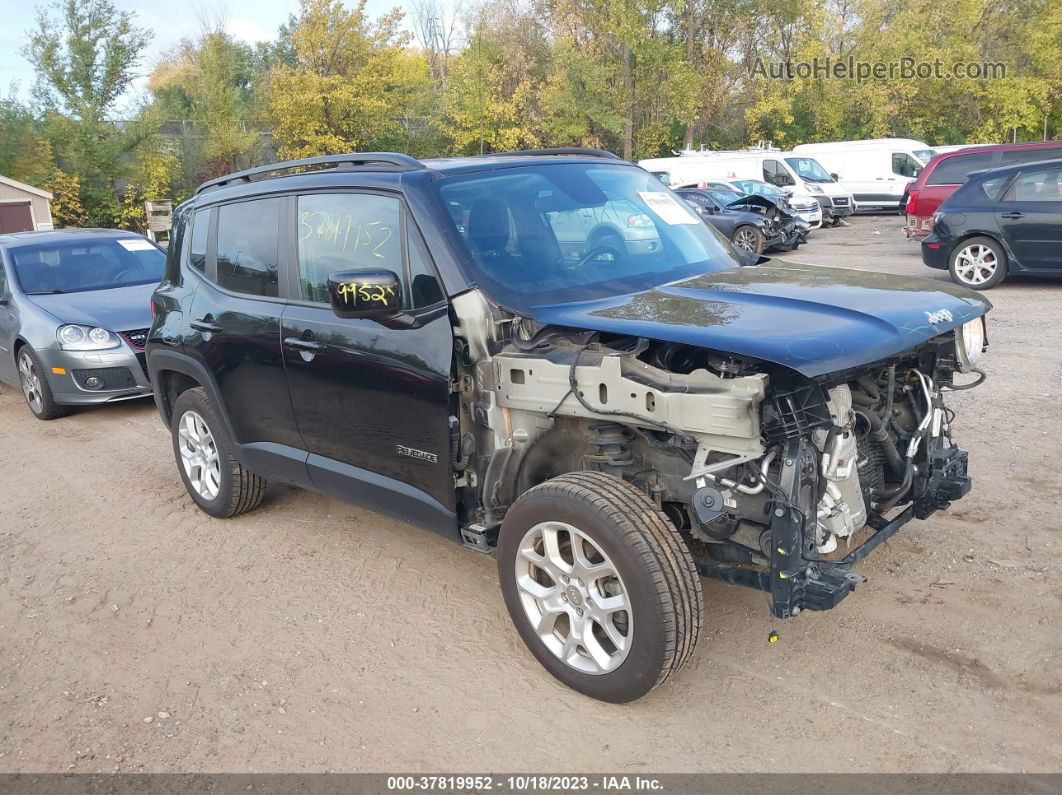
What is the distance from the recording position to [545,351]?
137 inches

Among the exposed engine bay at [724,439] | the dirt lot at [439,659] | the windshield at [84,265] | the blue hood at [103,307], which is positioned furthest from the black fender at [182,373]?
the windshield at [84,265]

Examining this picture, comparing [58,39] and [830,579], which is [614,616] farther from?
[58,39]

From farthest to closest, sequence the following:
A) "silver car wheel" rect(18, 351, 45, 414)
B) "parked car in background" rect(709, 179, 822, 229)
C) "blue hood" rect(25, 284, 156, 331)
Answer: "parked car in background" rect(709, 179, 822, 229) → "silver car wheel" rect(18, 351, 45, 414) → "blue hood" rect(25, 284, 156, 331)

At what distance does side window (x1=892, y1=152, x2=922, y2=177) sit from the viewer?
2536 cm

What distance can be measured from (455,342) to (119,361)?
17.6 ft

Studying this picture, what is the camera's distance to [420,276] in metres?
3.77

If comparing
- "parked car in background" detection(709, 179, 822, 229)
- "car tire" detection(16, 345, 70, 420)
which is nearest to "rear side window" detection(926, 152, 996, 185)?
"parked car in background" detection(709, 179, 822, 229)

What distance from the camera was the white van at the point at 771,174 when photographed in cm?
2298

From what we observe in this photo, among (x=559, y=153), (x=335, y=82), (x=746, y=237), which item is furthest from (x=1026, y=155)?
(x=335, y=82)

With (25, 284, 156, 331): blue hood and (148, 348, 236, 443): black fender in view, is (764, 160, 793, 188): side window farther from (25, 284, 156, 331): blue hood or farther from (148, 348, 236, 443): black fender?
(148, 348, 236, 443): black fender

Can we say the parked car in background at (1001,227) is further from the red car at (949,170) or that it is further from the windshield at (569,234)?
the windshield at (569,234)

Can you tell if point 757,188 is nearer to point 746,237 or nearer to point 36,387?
point 746,237

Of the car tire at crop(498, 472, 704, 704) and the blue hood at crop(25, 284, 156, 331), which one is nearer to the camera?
the car tire at crop(498, 472, 704, 704)

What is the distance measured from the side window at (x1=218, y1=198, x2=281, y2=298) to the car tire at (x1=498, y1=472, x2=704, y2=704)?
6.59 feet
